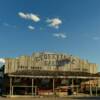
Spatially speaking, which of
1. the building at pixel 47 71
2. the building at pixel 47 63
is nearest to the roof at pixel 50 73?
the building at pixel 47 71

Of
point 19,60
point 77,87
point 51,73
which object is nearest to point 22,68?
point 19,60

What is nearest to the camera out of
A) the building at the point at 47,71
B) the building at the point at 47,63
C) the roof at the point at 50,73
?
the roof at the point at 50,73

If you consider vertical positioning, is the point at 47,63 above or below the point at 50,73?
above

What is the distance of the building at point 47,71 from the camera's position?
4469 cm

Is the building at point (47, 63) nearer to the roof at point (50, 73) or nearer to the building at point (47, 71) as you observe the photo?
the building at point (47, 71)

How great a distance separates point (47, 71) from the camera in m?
45.5

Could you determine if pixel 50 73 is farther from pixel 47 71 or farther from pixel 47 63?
pixel 47 63

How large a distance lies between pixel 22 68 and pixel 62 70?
5.81 m

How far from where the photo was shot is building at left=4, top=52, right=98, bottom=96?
44.7 meters

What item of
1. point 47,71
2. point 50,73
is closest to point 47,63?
point 47,71

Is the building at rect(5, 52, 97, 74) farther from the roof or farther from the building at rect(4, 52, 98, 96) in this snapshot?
the roof

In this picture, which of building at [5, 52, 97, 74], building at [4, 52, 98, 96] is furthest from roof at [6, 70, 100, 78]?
building at [5, 52, 97, 74]

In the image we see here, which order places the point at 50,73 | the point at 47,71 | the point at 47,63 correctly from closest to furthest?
the point at 50,73
the point at 47,71
the point at 47,63

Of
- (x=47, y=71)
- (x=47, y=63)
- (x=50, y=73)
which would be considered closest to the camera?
(x=50, y=73)
